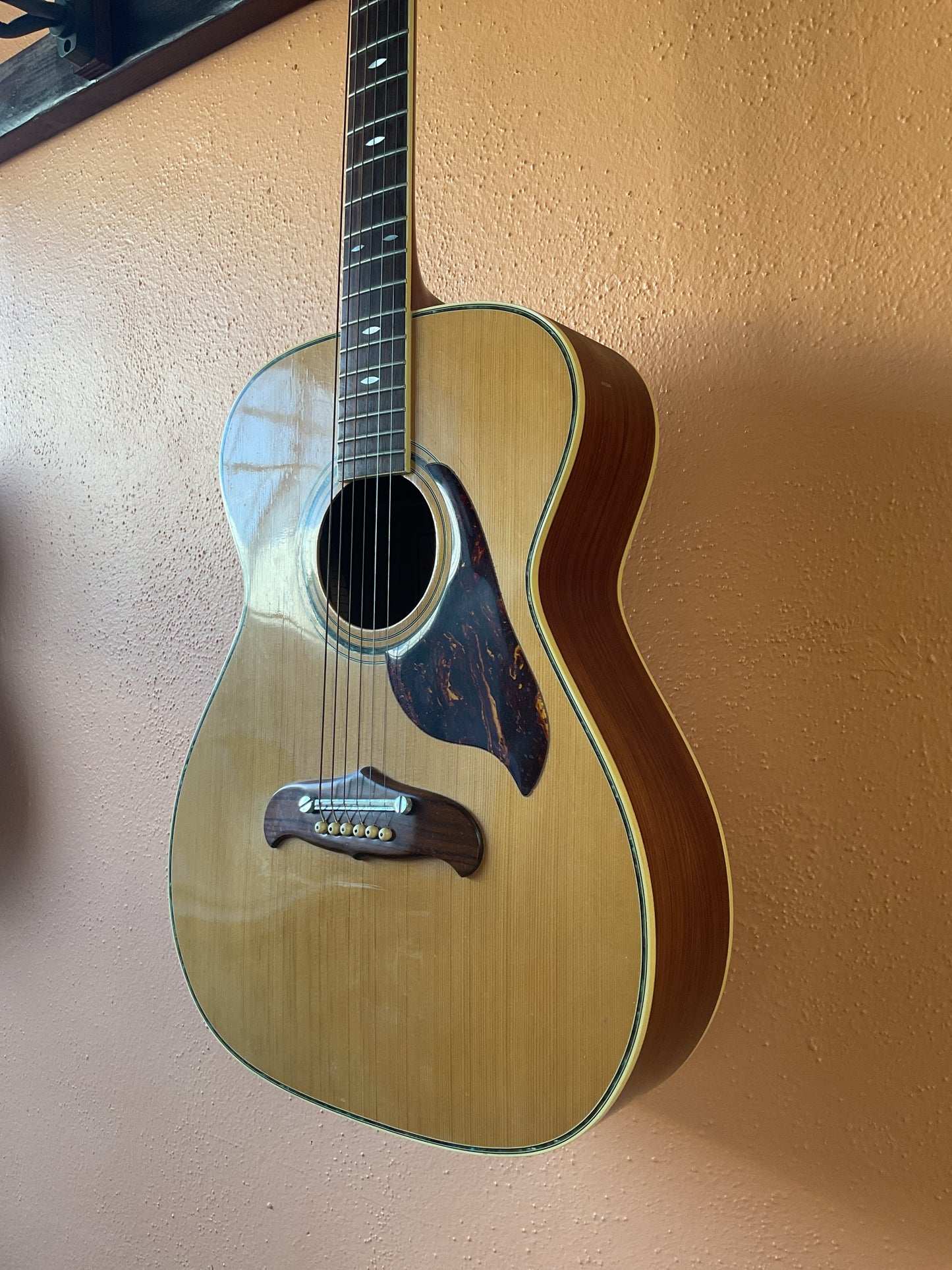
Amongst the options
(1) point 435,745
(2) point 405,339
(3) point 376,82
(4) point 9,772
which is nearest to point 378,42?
(3) point 376,82

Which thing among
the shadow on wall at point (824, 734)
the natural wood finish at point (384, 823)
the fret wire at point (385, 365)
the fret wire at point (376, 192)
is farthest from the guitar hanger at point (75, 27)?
the natural wood finish at point (384, 823)

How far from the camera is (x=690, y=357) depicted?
2.99ft

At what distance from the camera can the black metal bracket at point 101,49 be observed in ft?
4.18

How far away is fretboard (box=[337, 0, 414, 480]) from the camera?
0.80m

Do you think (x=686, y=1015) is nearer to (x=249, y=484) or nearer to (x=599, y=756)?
(x=599, y=756)

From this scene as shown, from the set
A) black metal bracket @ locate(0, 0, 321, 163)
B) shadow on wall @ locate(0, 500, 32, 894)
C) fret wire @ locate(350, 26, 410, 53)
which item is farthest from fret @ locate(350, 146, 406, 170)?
shadow on wall @ locate(0, 500, 32, 894)

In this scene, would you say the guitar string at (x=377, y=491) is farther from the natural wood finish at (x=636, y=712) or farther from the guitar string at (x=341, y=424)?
the natural wood finish at (x=636, y=712)

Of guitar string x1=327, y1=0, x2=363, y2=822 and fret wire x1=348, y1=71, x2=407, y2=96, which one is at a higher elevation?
fret wire x1=348, y1=71, x2=407, y2=96

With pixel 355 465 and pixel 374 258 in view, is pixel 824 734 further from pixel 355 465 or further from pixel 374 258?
pixel 374 258

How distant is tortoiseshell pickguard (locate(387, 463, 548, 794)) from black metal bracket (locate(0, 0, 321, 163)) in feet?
2.93

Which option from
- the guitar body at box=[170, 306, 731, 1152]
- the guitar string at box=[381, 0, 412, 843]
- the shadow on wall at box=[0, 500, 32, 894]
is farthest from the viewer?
the shadow on wall at box=[0, 500, 32, 894]

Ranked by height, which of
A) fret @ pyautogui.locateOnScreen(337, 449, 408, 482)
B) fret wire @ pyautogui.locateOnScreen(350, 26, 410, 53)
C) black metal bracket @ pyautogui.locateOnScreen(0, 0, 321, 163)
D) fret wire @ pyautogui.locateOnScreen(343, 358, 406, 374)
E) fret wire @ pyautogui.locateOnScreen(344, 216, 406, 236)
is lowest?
fret @ pyautogui.locateOnScreen(337, 449, 408, 482)

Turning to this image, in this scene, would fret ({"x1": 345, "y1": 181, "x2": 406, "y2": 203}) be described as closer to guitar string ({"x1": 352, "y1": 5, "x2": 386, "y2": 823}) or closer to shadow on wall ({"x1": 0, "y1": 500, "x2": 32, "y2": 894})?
guitar string ({"x1": 352, "y1": 5, "x2": 386, "y2": 823})

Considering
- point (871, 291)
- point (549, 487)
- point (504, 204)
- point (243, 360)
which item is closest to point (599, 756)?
point (549, 487)
